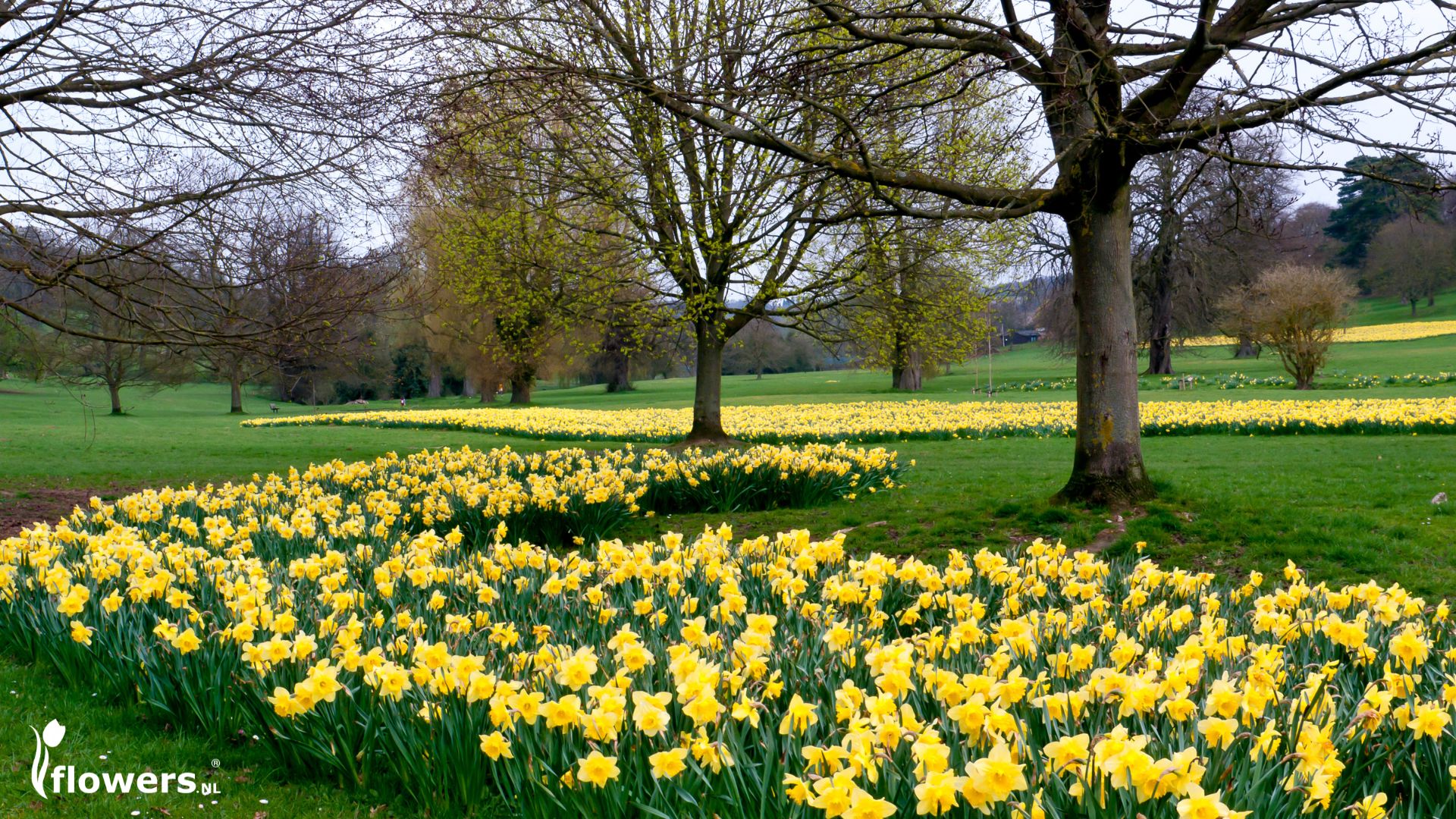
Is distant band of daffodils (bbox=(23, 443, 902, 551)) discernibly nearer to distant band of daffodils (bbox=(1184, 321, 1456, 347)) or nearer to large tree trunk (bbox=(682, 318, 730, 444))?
large tree trunk (bbox=(682, 318, 730, 444))

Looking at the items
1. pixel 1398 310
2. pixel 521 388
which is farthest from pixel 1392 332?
→ pixel 521 388

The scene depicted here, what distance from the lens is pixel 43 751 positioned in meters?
3.55

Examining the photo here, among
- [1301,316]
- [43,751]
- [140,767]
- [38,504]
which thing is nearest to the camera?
[140,767]

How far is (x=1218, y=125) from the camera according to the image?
6754 mm

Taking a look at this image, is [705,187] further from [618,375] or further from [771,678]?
[618,375]

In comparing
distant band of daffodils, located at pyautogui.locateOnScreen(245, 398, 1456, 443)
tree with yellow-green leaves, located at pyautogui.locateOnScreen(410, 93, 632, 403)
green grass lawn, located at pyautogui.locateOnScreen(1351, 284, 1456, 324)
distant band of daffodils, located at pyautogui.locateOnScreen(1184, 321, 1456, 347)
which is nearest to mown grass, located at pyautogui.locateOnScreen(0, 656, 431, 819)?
tree with yellow-green leaves, located at pyautogui.locateOnScreen(410, 93, 632, 403)

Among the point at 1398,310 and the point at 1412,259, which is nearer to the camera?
the point at 1412,259

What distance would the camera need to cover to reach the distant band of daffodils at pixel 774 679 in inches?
88.0

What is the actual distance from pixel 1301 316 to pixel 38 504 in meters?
27.6

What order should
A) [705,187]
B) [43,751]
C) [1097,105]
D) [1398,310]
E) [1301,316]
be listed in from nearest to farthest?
[43,751]
[1097,105]
[705,187]
[1301,316]
[1398,310]

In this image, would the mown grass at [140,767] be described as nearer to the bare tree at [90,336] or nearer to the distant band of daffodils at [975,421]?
the bare tree at [90,336]

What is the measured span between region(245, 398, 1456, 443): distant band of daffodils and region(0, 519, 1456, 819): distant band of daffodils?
11866 mm

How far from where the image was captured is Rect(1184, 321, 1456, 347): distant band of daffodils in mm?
47875

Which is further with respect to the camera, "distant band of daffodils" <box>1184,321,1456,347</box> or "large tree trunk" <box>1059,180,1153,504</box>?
"distant band of daffodils" <box>1184,321,1456,347</box>
